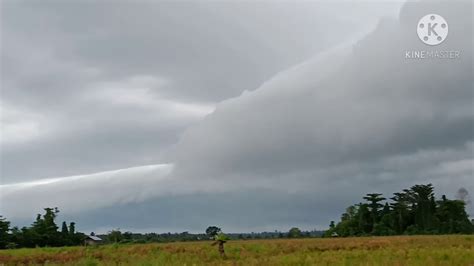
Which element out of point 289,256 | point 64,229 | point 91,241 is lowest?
point 289,256

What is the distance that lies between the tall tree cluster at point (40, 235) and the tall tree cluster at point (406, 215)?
3670cm

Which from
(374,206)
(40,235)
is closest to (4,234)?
(40,235)

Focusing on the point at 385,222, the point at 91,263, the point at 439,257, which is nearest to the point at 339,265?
the point at 439,257

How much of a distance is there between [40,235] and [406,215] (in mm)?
49267

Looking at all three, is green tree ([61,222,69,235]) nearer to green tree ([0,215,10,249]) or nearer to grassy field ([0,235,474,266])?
green tree ([0,215,10,249])

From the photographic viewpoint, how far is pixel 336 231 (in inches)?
3150

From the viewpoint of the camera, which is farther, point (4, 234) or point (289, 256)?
point (4, 234)

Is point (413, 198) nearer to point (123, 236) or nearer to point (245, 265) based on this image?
point (123, 236)

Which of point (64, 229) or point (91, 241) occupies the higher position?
point (64, 229)

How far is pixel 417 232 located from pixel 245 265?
56.3m

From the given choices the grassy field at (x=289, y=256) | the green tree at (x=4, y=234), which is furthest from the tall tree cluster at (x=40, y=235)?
the grassy field at (x=289, y=256)

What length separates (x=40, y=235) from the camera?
66.9 m

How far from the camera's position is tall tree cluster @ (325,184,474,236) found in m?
74.1

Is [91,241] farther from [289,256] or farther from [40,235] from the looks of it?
[289,256]
